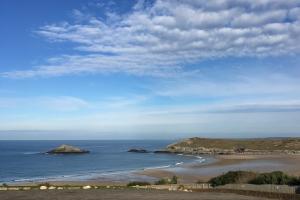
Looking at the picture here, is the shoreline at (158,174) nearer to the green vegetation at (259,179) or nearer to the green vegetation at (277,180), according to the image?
the green vegetation at (259,179)

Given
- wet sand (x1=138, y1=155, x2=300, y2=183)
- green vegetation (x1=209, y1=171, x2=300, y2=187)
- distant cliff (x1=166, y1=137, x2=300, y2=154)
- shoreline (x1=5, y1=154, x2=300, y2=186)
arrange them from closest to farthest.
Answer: green vegetation (x1=209, y1=171, x2=300, y2=187) < shoreline (x1=5, y1=154, x2=300, y2=186) < wet sand (x1=138, y1=155, x2=300, y2=183) < distant cliff (x1=166, y1=137, x2=300, y2=154)

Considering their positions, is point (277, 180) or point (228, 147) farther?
point (228, 147)

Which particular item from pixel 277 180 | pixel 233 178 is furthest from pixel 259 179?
pixel 233 178

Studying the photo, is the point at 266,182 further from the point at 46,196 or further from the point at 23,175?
the point at 23,175

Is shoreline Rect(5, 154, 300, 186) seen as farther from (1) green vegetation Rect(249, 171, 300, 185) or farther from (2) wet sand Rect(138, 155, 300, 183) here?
(1) green vegetation Rect(249, 171, 300, 185)

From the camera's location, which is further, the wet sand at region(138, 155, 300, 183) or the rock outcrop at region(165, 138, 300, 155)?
the rock outcrop at region(165, 138, 300, 155)

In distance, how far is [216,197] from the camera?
28234mm

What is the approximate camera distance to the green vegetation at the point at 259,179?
3534cm

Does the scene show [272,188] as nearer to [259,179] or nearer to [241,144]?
[259,179]

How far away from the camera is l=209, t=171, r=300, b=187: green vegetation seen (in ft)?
116

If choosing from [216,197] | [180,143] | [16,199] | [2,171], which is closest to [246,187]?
[216,197]

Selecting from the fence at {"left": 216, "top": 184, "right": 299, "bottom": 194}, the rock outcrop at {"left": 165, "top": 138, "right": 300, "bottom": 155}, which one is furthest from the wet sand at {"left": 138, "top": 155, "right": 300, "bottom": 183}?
the rock outcrop at {"left": 165, "top": 138, "right": 300, "bottom": 155}

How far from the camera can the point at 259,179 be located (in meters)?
37.7

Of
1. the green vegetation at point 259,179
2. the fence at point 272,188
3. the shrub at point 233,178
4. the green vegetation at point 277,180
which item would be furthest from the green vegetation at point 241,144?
the fence at point 272,188
